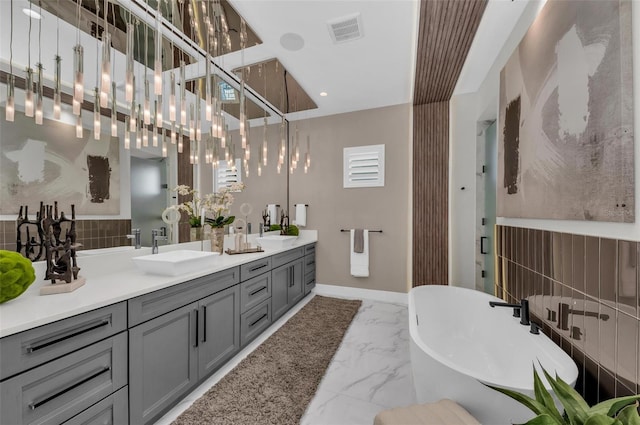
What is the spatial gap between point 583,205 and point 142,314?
2261 millimetres

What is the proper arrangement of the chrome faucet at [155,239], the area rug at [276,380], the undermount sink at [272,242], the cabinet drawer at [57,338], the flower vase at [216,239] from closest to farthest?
the cabinet drawer at [57,338] → the area rug at [276,380] → the chrome faucet at [155,239] → the flower vase at [216,239] → the undermount sink at [272,242]

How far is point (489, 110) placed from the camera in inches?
111

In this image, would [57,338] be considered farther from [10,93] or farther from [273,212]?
[273,212]

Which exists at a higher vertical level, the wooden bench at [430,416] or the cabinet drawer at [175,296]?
the cabinet drawer at [175,296]

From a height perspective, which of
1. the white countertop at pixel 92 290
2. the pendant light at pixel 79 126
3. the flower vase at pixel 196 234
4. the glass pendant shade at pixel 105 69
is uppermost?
the glass pendant shade at pixel 105 69

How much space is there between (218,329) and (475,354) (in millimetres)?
1991

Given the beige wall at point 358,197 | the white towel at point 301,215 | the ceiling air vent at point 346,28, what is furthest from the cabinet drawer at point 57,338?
the beige wall at point 358,197

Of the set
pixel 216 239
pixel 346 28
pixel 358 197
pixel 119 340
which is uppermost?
pixel 346 28

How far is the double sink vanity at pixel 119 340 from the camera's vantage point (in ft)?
3.14

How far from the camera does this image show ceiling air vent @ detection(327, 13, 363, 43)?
6.33ft

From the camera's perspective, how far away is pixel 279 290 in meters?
2.83

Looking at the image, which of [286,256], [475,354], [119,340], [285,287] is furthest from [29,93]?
[475,354]

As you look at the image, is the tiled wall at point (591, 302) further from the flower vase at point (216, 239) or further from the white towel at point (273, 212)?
the white towel at point (273, 212)

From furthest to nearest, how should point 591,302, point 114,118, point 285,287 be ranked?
1. point 285,287
2. point 114,118
3. point 591,302
